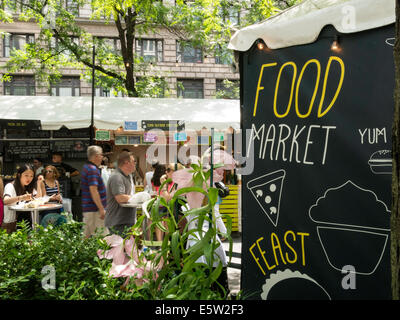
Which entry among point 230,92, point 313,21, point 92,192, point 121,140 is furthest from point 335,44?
point 230,92

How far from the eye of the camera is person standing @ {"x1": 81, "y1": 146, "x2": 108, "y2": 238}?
6578 mm

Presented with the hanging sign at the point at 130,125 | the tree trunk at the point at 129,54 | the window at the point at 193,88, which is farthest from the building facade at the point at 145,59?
the hanging sign at the point at 130,125

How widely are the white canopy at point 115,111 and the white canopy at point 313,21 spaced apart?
6.12 metres

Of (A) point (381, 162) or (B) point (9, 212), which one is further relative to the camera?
(B) point (9, 212)

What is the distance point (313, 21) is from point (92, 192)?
4.54 metres

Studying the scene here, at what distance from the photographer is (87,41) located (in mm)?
16406

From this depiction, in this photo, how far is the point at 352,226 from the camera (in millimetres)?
2777

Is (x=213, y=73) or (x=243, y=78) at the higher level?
(x=213, y=73)

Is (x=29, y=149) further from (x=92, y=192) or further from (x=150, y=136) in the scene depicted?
(x=92, y=192)

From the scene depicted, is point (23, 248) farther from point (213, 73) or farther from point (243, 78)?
point (213, 73)

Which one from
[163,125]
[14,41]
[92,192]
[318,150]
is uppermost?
[14,41]

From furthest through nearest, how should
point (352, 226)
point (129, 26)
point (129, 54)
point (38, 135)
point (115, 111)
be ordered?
point (129, 54)
point (129, 26)
point (38, 135)
point (115, 111)
point (352, 226)
